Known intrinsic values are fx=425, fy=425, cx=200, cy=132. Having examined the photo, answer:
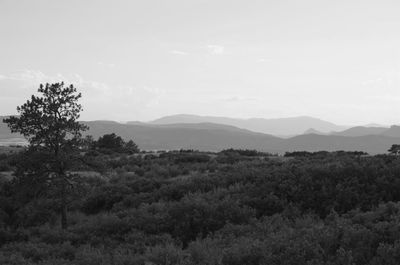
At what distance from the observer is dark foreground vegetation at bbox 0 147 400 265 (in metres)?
8.08

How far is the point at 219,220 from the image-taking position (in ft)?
38.8

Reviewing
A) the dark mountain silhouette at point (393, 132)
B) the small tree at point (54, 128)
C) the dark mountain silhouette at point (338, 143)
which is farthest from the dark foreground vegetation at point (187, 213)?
the dark mountain silhouette at point (393, 132)

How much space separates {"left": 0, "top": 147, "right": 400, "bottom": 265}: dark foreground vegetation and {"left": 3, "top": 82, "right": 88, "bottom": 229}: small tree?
442 mm

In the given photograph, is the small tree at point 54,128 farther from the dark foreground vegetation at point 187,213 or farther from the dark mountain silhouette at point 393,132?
the dark mountain silhouette at point 393,132

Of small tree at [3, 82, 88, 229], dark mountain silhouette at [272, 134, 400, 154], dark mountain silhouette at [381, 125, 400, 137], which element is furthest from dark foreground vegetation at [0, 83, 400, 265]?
dark mountain silhouette at [381, 125, 400, 137]

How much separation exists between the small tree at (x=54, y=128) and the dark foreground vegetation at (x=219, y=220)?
44 cm

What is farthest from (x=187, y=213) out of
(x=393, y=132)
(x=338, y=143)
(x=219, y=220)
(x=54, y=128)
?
(x=393, y=132)

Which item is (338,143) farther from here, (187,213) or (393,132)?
(187,213)

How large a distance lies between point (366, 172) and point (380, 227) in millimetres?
5641

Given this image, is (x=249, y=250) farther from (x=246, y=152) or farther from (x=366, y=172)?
(x=246, y=152)

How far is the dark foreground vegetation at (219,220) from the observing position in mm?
8078

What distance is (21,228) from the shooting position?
13.3m

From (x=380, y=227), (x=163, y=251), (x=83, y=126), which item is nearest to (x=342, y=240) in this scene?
(x=380, y=227)

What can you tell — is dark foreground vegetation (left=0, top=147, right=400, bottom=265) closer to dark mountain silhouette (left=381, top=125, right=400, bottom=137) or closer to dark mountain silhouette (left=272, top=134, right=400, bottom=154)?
dark mountain silhouette (left=272, top=134, right=400, bottom=154)
